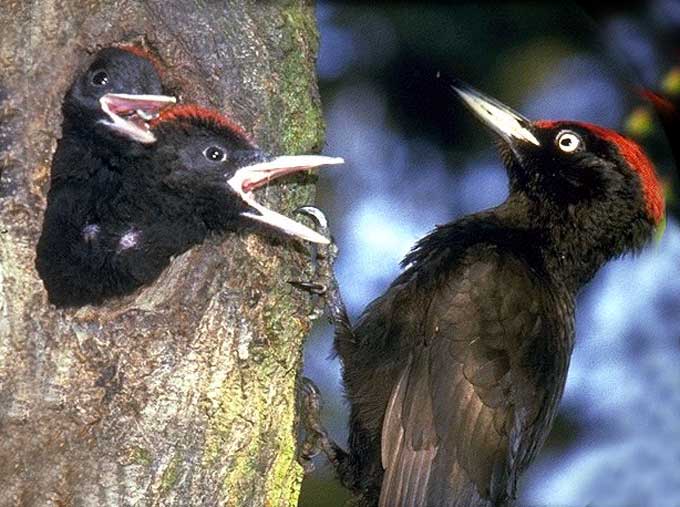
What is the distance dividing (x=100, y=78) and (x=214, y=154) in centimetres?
42

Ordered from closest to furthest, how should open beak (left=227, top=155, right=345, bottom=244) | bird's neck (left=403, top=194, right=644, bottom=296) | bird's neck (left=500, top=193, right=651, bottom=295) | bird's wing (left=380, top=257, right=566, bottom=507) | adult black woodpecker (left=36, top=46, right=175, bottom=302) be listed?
open beak (left=227, top=155, right=345, bottom=244), adult black woodpecker (left=36, top=46, right=175, bottom=302), bird's wing (left=380, top=257, right=566, bottom=507), bird's neck (left=403, top=194, right=644, bottom=296), bird's neck (left=500, top=193, right=651, bottom=295)

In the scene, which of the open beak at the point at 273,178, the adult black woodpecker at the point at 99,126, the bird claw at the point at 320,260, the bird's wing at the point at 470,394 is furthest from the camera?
the bird's wing at the point at 470,394

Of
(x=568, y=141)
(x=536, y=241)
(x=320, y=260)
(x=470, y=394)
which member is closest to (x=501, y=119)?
(x=568, y=141)

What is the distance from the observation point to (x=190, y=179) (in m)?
3.49

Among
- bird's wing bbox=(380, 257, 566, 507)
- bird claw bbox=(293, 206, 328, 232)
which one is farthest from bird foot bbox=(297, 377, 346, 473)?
bird claw bbox=(293, 206, 328, 232)

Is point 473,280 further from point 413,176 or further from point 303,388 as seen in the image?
point 413,176

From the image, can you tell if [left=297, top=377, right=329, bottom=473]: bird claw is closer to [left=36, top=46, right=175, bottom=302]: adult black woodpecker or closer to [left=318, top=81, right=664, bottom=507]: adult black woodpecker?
[left=318, top=81, right=664, bottom=507]: adult black woodpecker

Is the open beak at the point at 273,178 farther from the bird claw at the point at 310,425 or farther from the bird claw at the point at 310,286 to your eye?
the bird claw at the point at 310,425

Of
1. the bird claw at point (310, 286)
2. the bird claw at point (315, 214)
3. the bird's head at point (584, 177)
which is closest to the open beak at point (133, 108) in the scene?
the bird claw at point (315, 214)

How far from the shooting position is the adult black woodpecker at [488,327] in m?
3.73

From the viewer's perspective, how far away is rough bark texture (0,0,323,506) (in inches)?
116

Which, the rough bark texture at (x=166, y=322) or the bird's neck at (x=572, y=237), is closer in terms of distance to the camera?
the rough bark texture at (x=166, y=322)

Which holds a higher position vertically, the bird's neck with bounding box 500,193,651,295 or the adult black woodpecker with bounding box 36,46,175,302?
the bird's neck with bounding box 500,193,651,295

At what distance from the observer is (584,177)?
13.8 ft
